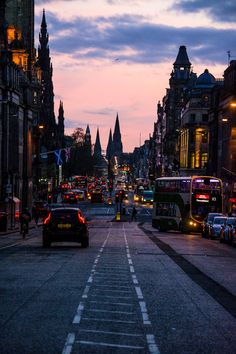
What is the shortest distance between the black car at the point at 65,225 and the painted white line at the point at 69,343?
2208 centimetres

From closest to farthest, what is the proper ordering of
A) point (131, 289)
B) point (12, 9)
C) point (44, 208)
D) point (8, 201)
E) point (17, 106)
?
point (131, 289), point (8, 201), point (44, 208), point (17, 106), point (12, 9)

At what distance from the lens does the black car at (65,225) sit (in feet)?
111

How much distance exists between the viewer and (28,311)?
1426 centimetres

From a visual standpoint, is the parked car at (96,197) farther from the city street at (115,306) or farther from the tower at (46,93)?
the city street at (115,306)

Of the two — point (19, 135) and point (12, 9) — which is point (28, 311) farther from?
point (12, 9)

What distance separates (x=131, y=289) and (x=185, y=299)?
1982 millimetres

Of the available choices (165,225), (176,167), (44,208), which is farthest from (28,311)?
(176,167)

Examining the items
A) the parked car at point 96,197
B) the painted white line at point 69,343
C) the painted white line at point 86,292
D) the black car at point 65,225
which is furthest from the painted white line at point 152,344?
the parked car at point 96,197

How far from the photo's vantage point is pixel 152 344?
11125 millimetres

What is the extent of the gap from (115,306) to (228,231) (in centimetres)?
3001

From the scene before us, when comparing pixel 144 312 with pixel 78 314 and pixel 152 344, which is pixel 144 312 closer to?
pixel 78 314

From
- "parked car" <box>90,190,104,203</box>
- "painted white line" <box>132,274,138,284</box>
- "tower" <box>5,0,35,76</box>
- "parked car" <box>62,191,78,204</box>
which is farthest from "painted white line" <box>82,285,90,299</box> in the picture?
"parked car" <box>90,190,104,203</box>

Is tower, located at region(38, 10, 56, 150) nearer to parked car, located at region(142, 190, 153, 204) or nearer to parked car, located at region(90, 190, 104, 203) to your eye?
parked car, located at region(90, 190, 104, 203)

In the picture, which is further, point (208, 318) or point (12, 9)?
point (12, 9)
